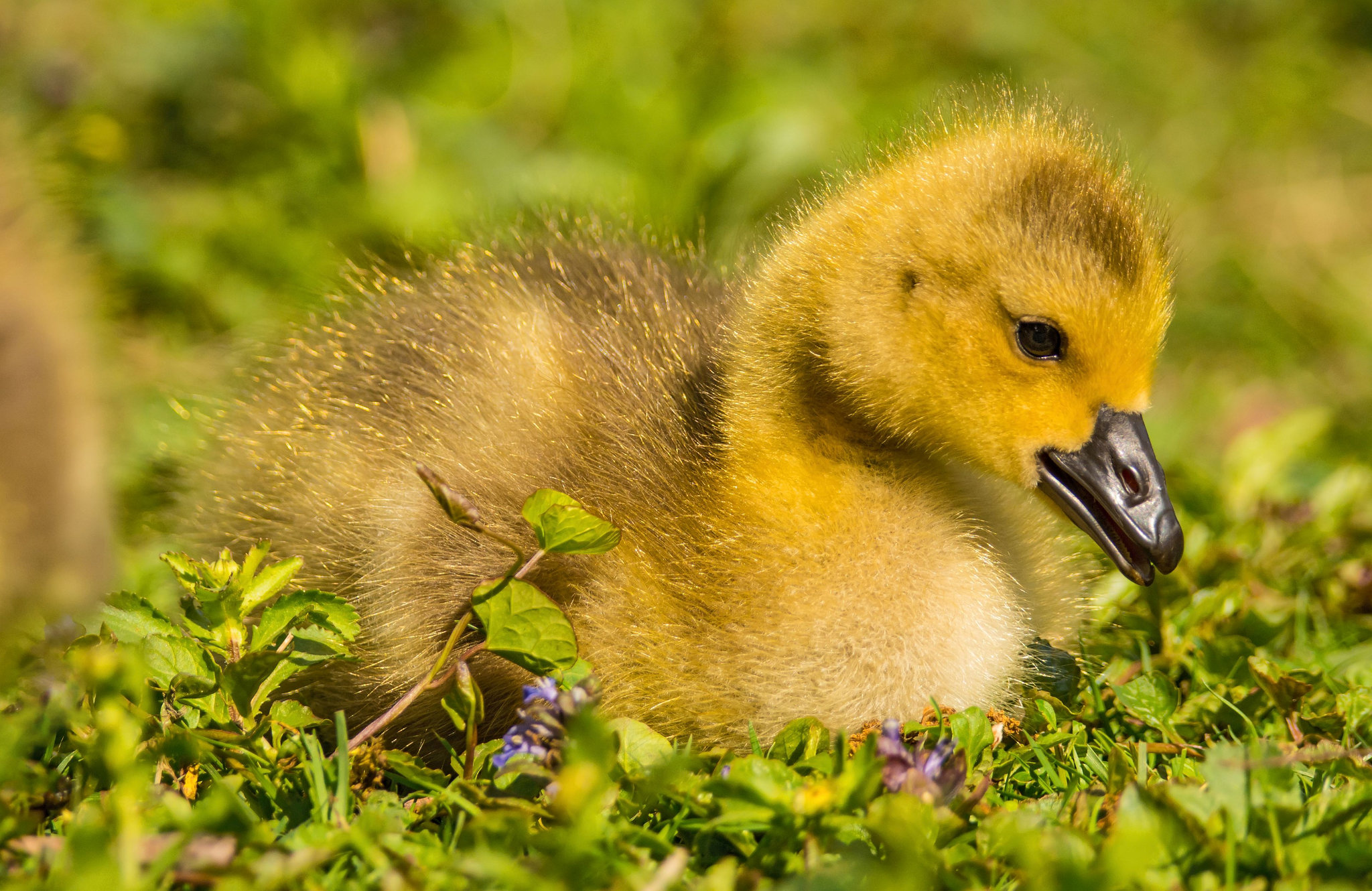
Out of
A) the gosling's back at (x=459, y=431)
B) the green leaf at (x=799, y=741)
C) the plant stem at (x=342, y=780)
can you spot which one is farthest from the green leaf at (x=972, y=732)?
the plant stem at (x=342, y=780)

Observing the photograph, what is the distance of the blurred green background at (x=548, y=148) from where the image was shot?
2.88 meters

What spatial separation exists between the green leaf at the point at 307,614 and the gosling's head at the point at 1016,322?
0.68 m

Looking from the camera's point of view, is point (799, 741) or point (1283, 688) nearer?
point (799, 741)

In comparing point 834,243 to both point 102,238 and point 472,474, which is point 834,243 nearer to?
point 472,474

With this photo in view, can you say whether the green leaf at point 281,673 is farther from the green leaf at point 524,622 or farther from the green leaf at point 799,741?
the green leaf at point 799,741

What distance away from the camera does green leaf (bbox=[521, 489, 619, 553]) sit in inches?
57.4

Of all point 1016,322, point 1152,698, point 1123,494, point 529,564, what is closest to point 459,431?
point 529,564

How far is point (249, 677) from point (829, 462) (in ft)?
2.52

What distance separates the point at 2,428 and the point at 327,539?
44 centimetres

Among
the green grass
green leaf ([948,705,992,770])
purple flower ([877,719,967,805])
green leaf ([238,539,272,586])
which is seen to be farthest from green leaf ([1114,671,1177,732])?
green leaf ([238,539,272,586])

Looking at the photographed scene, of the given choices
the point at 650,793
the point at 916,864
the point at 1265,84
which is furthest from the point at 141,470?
the point at 1265,84

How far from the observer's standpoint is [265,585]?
59.9 inches

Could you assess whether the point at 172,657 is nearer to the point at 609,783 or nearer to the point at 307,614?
the point at 307,614

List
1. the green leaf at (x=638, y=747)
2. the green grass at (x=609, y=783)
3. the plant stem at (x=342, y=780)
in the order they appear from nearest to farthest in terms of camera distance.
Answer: the green grass at (x=609, y=783)
the plant stem at (x=342, y=780)
the green leaf at (x=638, y=747)
